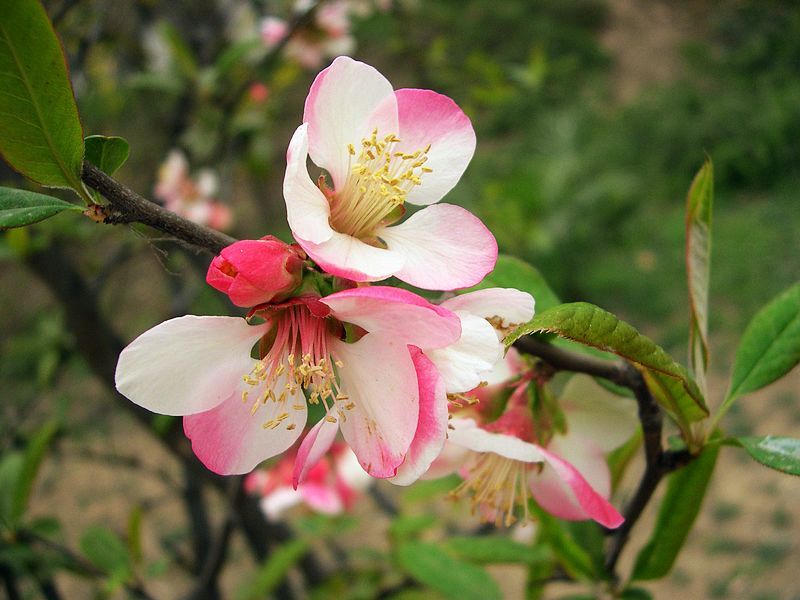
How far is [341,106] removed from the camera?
1.16 ft

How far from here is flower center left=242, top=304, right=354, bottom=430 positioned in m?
0.34

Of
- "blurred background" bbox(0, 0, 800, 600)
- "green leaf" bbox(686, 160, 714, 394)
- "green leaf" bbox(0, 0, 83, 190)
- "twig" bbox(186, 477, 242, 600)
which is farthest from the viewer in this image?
"blurred background" bbox(0, 0, 800, 600)

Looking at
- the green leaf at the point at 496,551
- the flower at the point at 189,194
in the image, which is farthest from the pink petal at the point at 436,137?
the flower at the point at 189,194

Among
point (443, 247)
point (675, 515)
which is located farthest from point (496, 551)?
point (443, 247)

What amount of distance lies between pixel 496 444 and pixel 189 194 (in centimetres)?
128

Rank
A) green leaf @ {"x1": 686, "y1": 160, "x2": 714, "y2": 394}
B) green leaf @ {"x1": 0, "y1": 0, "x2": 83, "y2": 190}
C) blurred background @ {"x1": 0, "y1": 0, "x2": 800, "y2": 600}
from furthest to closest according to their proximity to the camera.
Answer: blurred background @ {"x1": 0, "y1": 0, "x2": 800, "y2": 600}
green leaf @ {"x1": 686, "y1": 160, "x2": 714, "y2": 394}
green leaf @ {"x1": 0, "y1": 0, "x2": 83, "y2": 190}

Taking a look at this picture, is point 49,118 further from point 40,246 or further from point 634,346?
Result: point 40,246

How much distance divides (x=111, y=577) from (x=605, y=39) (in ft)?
19.6

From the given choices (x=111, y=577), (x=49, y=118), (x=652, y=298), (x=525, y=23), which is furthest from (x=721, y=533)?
(x=525, y=23)

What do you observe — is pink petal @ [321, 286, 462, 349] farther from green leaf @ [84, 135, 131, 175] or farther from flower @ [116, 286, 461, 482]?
green leaf @ [84, 135, 131, 175]

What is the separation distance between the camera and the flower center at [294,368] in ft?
1.13

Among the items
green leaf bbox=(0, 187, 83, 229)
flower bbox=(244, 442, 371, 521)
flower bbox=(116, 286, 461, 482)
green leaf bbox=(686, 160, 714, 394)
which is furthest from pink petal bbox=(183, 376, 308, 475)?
flower bbox=(244, 442, 371, 521)

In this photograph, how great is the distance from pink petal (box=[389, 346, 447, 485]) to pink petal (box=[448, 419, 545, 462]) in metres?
0.06

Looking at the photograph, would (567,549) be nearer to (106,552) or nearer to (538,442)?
(538,442)
